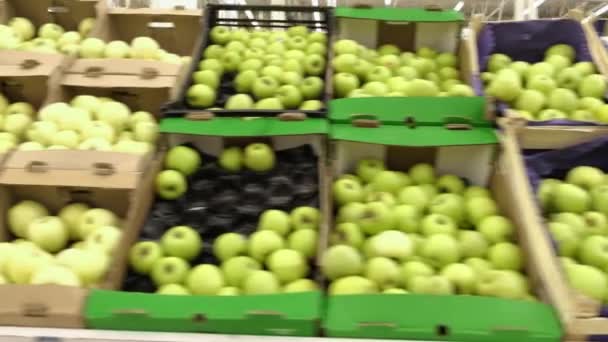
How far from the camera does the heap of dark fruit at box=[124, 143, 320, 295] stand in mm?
1645

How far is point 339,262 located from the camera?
1.60m

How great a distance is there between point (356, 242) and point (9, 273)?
0.94 m

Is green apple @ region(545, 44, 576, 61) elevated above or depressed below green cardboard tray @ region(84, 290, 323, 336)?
above

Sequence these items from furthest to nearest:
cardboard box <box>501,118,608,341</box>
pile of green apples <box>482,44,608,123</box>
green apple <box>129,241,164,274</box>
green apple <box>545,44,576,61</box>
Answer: green apple <box>545,44,576,61</box>
pile of green apples <box>482,44,608,123</box>
green apple <box>129,241,164,274</box>
cardboard box <box>501,118,608,341</box>

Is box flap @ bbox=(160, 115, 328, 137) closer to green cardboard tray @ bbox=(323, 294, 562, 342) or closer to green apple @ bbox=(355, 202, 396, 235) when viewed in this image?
green apple @ bbox=(355, 202, 396, 235)

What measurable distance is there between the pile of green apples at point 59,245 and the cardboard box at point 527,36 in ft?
5.42

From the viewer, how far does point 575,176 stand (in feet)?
6.30

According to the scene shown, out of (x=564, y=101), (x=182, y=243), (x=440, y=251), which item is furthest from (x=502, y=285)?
(x=564, y=101)

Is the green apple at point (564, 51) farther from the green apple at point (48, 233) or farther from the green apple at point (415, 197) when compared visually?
the green apple at point (48, 233)

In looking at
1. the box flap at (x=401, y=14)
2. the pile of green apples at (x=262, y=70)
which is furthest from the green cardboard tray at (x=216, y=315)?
the box flap at (x=401, y=14)

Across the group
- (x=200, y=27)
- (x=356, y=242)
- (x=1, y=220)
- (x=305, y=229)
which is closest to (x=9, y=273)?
(x=1, y=220)

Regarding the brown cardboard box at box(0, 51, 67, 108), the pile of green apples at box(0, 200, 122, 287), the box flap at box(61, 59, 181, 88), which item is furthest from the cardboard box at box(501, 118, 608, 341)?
the brown cardboard box at box(0, 51, 67, 108)

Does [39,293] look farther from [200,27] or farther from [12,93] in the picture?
[200,27]

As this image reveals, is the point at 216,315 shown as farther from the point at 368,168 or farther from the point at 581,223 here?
the point at 581,223
